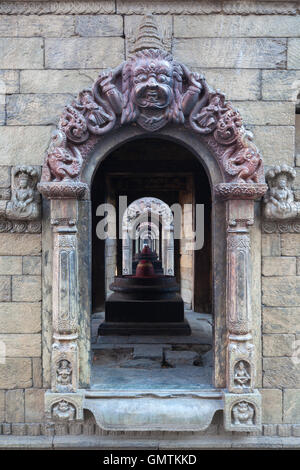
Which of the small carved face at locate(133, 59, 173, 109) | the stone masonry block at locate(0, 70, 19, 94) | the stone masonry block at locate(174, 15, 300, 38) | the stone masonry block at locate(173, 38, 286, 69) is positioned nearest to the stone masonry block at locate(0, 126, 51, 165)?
the stone masonry block at locate(0, 70, 19, 94)

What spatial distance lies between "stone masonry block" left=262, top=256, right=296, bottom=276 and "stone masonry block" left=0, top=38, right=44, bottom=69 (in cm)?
295

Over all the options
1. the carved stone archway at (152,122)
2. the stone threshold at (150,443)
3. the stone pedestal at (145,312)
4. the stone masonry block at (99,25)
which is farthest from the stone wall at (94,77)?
the stone pedestal at (145,312)

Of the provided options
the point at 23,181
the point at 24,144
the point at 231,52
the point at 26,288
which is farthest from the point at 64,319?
the point at 231,52

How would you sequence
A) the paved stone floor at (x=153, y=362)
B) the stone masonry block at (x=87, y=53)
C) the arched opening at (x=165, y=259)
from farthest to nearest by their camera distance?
the arched opening at (x=165, y=259) < the paved stone floor at (x=153, y=362) < the stone masonry block at (x=87, y=53)

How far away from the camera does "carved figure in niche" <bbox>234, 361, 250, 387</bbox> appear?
3.14 m

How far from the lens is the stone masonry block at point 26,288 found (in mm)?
3355

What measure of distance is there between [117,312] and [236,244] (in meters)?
2.99

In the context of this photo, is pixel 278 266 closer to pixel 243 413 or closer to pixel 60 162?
pixel 243 413

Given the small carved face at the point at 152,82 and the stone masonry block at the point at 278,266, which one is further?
the stone masonry block at the point at 278,266

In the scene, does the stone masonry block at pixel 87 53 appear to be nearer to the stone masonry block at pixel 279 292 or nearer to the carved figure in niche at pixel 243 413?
the stone masonry block at pixel 279 292

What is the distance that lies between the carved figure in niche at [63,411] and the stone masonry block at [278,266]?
2222 mm

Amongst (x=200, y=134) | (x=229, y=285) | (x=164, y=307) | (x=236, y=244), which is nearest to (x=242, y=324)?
(x=229, y=285)

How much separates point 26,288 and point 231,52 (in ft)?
10.1

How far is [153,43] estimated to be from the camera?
317cm
